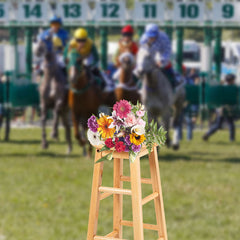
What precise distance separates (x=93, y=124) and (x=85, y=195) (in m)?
8.61

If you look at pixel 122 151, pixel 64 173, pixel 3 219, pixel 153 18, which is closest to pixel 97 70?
pixel 64 173

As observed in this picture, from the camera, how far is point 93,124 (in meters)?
1.34

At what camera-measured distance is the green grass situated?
310 inches

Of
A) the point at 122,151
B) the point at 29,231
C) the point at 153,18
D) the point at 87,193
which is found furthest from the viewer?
the point at 153,18

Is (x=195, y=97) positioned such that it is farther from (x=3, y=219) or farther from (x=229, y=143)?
(x=3, y=219)

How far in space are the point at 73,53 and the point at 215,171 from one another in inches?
142

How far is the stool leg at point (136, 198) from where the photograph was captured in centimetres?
130

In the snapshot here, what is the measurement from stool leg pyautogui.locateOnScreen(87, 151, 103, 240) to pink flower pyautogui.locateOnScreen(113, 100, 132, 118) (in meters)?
0.11

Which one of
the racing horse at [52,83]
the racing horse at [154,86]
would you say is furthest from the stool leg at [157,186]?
the racing horse at [52,83]

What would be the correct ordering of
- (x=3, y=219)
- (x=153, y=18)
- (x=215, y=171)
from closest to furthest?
(x=3, y=219) → (x=215, y=171) → (x=153, y=18)

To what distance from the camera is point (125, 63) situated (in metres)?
12.0

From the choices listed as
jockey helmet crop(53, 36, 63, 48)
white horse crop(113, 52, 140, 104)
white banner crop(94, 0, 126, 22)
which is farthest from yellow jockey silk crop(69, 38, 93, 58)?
white banner crop(94, 0, 126, 22)

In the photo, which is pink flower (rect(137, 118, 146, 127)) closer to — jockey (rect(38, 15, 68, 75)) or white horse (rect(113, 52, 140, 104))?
white horse (rect(113, 52, 140, 104))

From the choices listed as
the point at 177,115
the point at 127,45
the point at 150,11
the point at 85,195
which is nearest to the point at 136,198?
the point at 85,195
